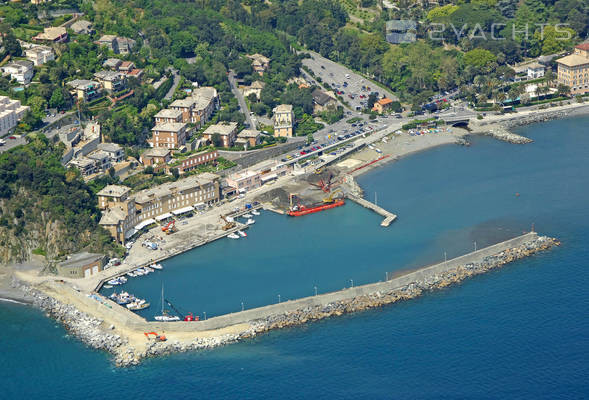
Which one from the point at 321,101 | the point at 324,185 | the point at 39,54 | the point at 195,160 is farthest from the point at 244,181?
the point at 39,54

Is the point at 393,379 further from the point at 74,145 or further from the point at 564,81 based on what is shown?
the point at 564,81

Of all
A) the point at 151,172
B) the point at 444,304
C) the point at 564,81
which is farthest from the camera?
the point at 564,81

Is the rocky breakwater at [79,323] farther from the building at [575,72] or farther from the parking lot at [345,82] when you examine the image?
the building at [575,72]

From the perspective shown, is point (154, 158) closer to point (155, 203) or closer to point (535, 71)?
point (155, 203)

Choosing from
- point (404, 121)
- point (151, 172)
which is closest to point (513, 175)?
point (404, 121)

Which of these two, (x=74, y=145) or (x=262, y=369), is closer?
(x=262, y=369)

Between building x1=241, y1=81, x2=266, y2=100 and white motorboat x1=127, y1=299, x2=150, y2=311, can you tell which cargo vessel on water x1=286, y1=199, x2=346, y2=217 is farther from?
building x1=241, y1=81, x2=266, y2=100
